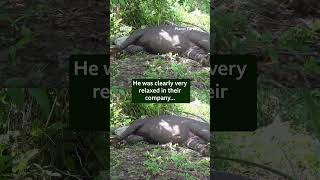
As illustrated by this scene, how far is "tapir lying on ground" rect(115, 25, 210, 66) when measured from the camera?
7.37ft

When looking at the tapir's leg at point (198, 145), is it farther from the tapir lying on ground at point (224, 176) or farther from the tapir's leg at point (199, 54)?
the tapir's leg at point (199, 54)

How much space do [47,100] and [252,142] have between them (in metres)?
0.76

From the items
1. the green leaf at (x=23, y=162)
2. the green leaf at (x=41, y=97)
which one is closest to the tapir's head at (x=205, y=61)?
the green leaf at (x=41, y=97)

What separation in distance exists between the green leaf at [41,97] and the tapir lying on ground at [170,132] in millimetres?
290

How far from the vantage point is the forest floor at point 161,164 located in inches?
88.1

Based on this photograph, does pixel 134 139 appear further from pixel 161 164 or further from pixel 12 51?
pixel 12 51

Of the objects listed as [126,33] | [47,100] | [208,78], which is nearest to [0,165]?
[47,100]

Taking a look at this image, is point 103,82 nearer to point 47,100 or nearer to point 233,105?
point 47,100

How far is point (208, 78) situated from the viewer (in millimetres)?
2250

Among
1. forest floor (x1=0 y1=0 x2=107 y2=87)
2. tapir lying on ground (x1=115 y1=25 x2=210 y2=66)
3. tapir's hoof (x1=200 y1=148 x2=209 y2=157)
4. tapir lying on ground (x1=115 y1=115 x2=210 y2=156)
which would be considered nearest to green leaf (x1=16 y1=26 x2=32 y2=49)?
forest floor (x1=0 y1=0 x2=107 y2=87)

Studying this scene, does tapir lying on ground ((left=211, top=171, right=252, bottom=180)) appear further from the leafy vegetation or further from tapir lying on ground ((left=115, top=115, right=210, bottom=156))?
the leafy vegetation

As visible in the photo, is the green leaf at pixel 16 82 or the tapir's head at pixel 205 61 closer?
the tapir's head at pixel 205 61

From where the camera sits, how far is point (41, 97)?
2.34 m

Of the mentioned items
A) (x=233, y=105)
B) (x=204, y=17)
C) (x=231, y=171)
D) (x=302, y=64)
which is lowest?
(x=231, y=171)
